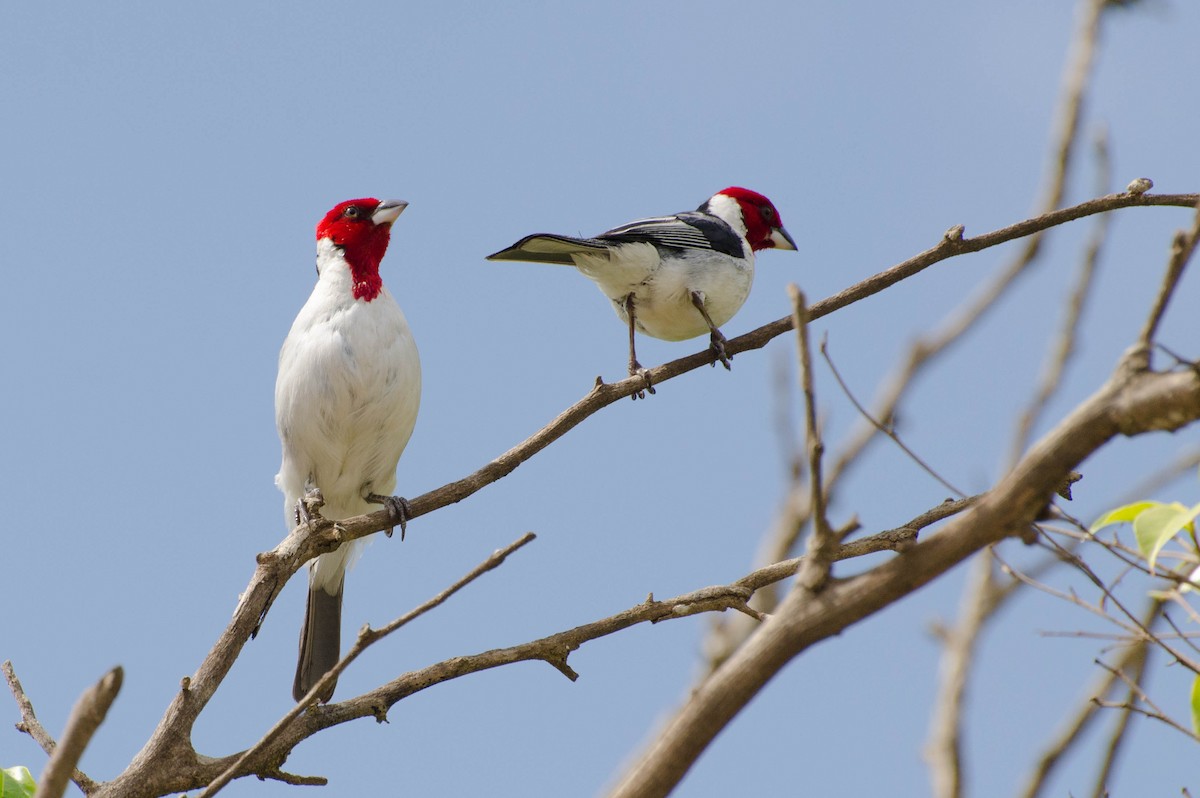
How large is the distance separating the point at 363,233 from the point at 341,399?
1.00m

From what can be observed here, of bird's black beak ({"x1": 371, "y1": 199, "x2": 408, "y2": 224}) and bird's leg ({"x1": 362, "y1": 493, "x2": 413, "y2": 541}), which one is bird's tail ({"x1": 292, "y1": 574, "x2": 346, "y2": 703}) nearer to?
bird's leg ({"x1": 362, "y1": 493, "x2": 413, "y2": 541})

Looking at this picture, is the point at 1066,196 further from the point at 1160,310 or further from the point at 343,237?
the point at 1160,310

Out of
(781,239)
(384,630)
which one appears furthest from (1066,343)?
(384,630)

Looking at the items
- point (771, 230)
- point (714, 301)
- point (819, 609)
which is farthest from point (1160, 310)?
point (771, 230)

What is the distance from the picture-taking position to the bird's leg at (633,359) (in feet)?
15.9

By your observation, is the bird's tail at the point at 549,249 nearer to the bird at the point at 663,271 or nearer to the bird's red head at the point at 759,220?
the bird at the point at 663,271

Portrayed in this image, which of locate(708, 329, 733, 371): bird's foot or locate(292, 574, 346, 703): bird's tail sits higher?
locate(708, 329, 733, 371): bird's foot

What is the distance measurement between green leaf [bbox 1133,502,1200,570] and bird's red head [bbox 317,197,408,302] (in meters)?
3.59

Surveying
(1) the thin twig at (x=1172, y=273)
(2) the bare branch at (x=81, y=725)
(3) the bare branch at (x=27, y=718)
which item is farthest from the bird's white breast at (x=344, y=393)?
(1) the thin twig at (x=1172, y=273)

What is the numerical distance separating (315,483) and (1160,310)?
14.0 feet

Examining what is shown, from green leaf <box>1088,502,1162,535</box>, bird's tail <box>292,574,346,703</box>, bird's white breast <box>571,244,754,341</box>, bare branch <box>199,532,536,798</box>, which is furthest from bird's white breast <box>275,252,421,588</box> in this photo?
green leaf <box>1088,502,1162,535</box>

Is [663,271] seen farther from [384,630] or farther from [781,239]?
[384,630]

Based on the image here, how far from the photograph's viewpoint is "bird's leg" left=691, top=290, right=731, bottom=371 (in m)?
5.09

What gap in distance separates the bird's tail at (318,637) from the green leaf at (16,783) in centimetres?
264
